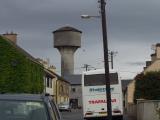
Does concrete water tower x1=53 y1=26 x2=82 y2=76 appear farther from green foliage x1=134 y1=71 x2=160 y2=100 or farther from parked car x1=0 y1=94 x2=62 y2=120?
parked car x1=0 y1=94 x2=62 y2=120

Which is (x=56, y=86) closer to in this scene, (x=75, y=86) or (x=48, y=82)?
(x=48, y=82)

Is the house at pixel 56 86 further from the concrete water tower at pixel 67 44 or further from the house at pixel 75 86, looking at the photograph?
the house at pixel 75 86

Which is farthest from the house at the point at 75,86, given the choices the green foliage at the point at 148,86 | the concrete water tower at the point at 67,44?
the green foliage at the point at 148,86

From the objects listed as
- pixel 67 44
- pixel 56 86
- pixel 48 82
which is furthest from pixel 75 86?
pixel 48 82

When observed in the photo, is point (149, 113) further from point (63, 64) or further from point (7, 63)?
point (63, 64)

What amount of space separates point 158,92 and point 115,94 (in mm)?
11580

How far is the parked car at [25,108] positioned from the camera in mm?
10000

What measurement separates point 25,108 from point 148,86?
1538 inches

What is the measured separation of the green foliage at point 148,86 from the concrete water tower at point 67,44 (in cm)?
8434

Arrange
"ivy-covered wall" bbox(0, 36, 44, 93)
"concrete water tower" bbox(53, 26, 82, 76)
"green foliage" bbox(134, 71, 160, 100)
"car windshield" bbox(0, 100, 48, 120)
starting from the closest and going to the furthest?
"car windshield" bbox(0, 100, 48, 120) < "green foliage" bbox(134, 71, 160, 100) < "ivy-covered wall" bbox(0, 36, 44, 93) < "concrete water tower" bbox(53, 26, 82, 76)

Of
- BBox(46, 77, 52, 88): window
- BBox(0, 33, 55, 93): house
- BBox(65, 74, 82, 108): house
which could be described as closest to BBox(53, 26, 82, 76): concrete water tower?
BBox(65, 74, 82, 108): house

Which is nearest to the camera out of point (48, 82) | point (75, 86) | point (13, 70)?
point (13, 70)

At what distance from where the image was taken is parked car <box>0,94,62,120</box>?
32.8 feet

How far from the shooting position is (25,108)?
10195mm
